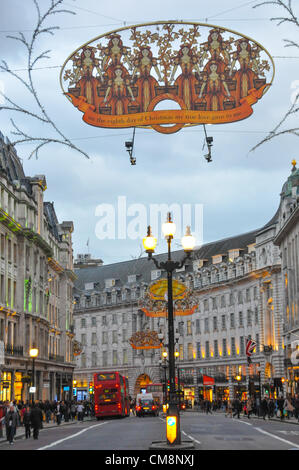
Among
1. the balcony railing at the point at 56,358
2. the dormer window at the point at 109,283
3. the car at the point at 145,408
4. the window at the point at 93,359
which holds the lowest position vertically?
the car at the point at 145,408

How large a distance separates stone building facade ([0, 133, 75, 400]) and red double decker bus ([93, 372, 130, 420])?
6352 mm

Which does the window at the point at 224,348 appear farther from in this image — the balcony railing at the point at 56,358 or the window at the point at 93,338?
the window at the point at 93,338

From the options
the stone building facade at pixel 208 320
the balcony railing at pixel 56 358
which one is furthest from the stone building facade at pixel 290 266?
the balcony railing at pixel 56 358

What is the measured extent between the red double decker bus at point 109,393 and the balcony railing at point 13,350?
680 centimetres

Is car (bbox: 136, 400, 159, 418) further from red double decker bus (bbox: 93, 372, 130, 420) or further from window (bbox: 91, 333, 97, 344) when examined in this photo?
window (bbox: 91, 333, 97, 344)

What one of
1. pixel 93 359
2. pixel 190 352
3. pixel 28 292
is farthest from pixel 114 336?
pixel 28 292

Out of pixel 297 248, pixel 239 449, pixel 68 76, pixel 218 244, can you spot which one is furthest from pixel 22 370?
pixel 218 244

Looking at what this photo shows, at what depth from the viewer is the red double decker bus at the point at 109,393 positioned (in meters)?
64.5

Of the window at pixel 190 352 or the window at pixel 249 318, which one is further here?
the window at pixel 190 352

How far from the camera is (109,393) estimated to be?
215 feet

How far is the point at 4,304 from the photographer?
Result: 203ft

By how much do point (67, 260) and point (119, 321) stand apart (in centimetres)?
4089

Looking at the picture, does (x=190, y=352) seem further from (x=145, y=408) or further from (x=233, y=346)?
(x=145, y=408)

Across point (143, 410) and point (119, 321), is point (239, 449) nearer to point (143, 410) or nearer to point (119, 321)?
point (143, 410)
